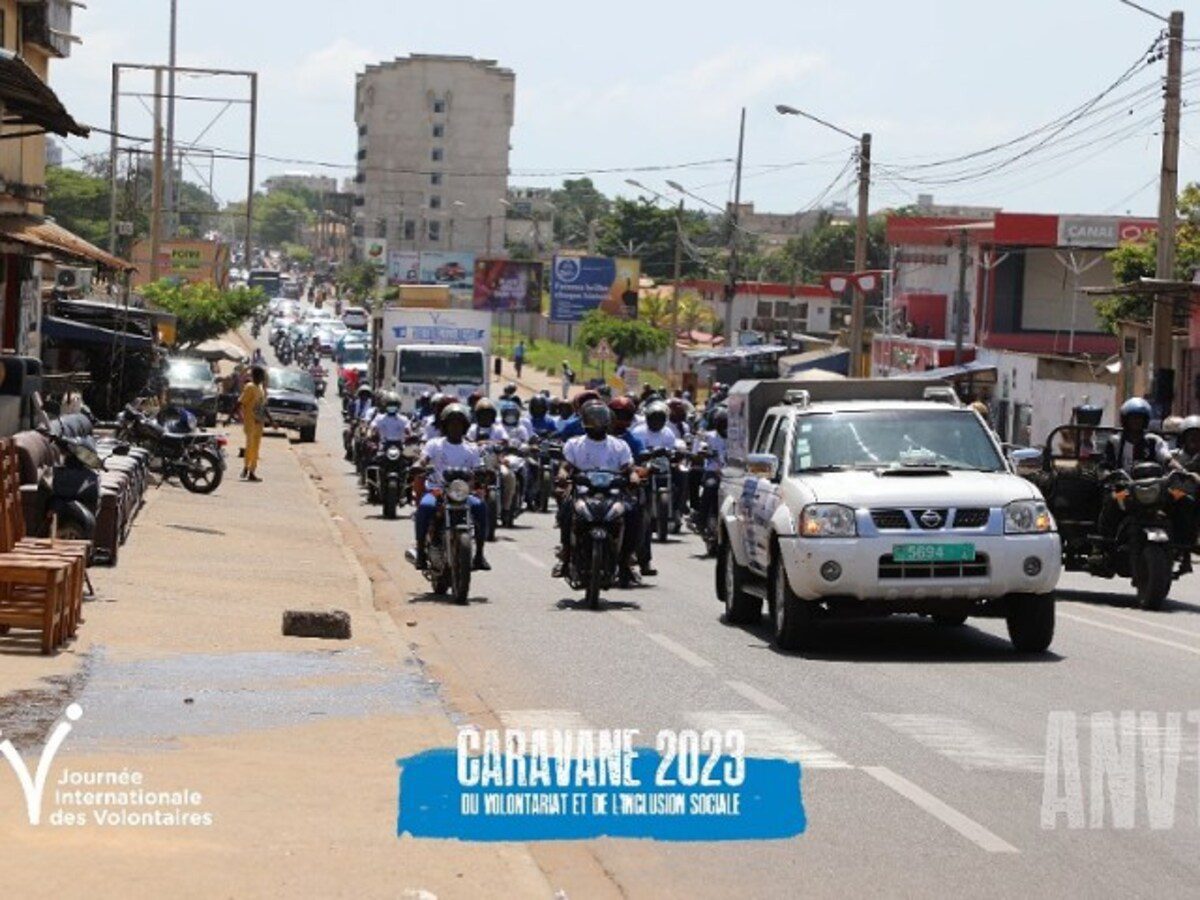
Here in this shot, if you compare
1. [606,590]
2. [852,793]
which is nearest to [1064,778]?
[852,793]

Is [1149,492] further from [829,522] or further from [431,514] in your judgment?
[431,514]

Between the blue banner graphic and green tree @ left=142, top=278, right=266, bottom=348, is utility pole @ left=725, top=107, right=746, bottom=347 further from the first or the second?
the blue banner graphic

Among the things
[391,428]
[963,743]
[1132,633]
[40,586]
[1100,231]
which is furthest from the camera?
[1100,231]

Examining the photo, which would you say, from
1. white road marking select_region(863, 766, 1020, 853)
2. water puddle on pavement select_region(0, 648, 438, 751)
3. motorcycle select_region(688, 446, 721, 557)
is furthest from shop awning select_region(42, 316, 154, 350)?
white road marking select_region(863, 766, 1020, 853)

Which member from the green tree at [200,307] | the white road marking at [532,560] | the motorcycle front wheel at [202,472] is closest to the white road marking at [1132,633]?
the white road marking at [532,560]

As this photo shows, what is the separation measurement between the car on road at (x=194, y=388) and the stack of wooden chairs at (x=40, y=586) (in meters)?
37.5

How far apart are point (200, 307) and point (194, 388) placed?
2190 centimetres

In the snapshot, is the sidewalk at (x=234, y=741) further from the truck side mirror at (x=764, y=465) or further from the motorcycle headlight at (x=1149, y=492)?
the motorcycle headlight at (x=1149, y=492)

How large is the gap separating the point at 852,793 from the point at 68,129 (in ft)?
49.8

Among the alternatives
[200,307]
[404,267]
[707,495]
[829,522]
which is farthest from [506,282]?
[829,522]

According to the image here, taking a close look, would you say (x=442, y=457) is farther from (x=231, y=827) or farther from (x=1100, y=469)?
(x=231, y=827)

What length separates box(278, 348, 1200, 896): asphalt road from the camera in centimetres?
916

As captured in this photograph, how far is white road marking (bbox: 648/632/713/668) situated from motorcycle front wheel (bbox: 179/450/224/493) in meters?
18.7

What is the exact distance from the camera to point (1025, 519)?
1670cm
